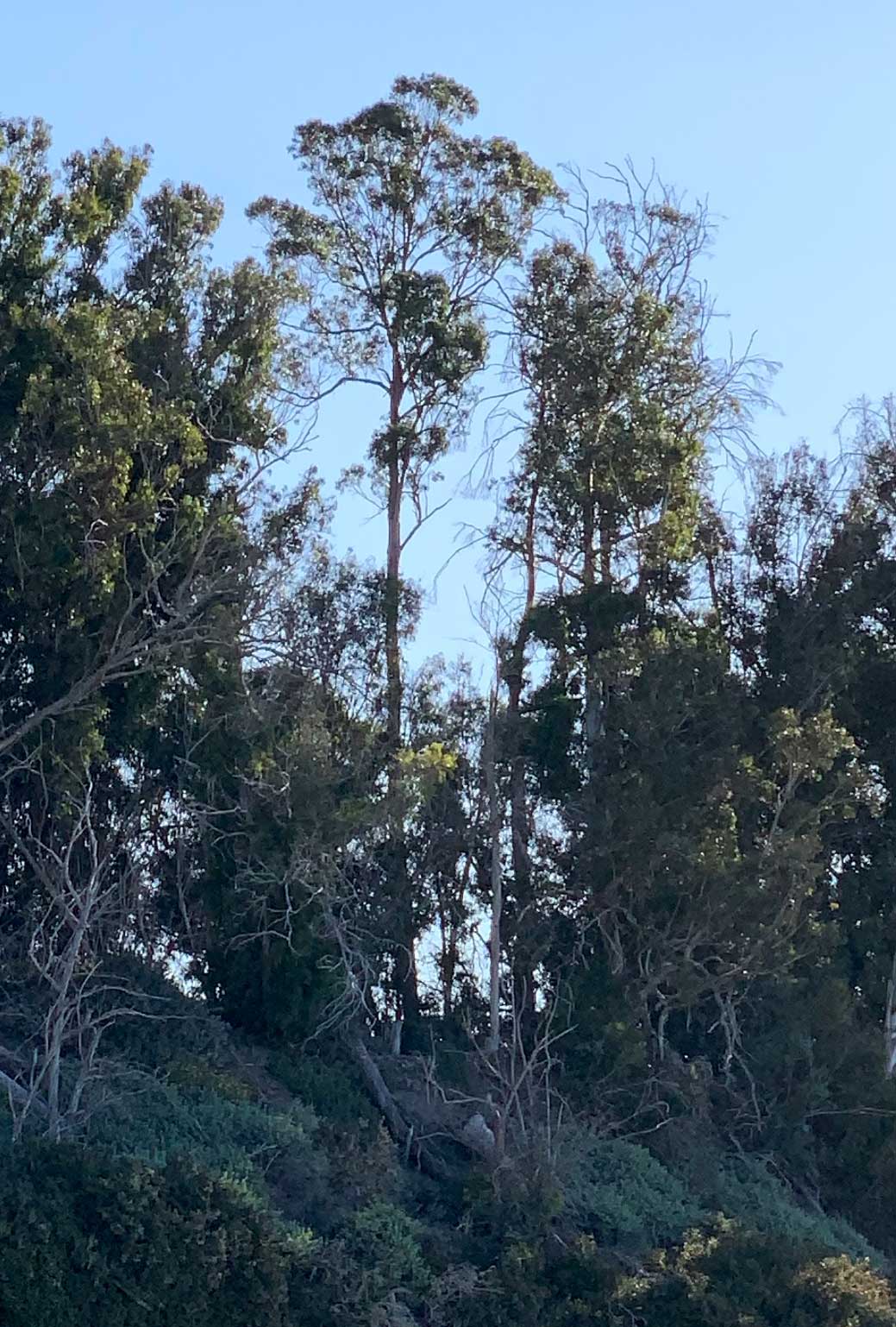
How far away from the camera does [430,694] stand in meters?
25.3

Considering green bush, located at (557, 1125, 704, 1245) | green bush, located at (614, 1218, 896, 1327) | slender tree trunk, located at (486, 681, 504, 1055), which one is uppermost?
slender tree trunk, located at (486, 681, 504, 1055)

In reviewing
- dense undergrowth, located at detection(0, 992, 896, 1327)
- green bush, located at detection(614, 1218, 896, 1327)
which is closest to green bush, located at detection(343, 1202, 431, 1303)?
dense undergrowth, located at detection(0, 992, 896, 1327)

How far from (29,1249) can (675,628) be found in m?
12.6

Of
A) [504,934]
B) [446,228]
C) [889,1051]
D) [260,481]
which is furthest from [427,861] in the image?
[446,228]

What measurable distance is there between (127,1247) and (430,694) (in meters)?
10.7

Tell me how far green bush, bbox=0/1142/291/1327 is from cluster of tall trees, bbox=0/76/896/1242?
80.4 inches

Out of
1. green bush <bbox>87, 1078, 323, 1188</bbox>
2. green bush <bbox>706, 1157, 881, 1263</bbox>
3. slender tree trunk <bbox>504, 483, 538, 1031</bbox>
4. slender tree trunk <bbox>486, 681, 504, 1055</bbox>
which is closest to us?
green bush <bbox>87, 1078, 323, 1188</bbox>

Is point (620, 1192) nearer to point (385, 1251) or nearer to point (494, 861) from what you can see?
point (385, 1251)

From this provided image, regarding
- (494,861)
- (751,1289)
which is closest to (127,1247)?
(751,1289)

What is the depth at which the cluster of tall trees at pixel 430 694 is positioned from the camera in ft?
69.6

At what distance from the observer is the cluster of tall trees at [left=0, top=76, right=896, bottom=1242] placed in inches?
835

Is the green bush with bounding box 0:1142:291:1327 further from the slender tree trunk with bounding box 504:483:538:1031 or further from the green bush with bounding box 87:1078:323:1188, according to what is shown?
the slender tree trunk with bounding box 504:483:538:1031

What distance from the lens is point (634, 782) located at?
2352cm

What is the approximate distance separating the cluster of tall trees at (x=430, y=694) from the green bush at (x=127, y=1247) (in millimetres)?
2041
